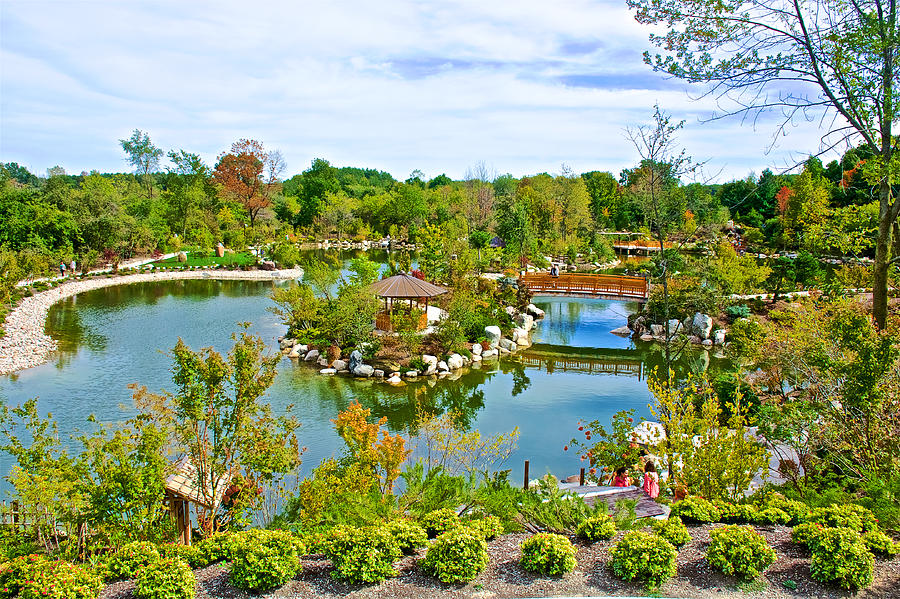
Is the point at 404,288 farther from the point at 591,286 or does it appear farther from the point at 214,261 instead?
the point at 214,261

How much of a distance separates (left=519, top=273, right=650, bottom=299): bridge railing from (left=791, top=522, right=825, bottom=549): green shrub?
58.3 ft

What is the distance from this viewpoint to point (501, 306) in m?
21.6

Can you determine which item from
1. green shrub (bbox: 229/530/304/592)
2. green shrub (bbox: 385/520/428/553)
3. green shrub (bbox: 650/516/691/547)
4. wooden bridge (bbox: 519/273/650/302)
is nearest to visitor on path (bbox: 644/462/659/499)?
green shrub (bbox: 650/516/691/547)

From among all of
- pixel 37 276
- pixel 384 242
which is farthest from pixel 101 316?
pixel 384 242

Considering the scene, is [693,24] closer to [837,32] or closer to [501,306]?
[837,32]

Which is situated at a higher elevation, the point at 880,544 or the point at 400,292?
the point at 400,292

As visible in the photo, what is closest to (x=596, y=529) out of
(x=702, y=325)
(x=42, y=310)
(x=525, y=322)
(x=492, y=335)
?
(x=492, y=335)

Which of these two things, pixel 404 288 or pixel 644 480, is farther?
pixel 404 288

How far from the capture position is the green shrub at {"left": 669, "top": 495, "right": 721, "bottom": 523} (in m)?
6.41

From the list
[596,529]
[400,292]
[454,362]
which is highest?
[400,292]

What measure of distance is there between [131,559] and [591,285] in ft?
67.4

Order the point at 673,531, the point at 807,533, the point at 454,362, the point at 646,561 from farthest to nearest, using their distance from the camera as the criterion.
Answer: the point at 454,362 < the point at 673,531 < the point at 807,533 < the point at 646,561

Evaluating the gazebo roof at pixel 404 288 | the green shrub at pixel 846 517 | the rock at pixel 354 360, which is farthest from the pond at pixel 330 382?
Answer: the green shrub at pixel 846 517

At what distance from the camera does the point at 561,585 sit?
210 inches
